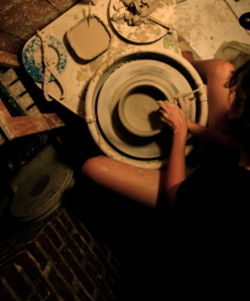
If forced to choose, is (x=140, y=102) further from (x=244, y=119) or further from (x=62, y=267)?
(x=62, y=267)

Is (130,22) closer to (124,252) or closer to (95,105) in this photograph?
(95,105)

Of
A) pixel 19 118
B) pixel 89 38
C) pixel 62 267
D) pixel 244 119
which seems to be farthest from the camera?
pixel 89 38

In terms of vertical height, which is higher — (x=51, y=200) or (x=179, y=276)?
(x=51, y=200)

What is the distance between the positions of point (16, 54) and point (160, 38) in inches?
41.6

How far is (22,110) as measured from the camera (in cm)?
143

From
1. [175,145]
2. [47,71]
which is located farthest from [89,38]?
[175,145]

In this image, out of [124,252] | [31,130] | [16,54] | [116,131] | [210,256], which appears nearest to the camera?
[210,256]

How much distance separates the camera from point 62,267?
46.3 inches

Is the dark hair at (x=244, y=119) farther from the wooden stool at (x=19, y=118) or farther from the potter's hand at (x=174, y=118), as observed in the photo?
the wooden stool at (x=19, y=118)

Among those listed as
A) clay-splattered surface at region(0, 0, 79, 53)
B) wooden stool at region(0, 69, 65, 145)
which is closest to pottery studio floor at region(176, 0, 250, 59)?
clay-splattered surface at region(0, 0, 79, 53)

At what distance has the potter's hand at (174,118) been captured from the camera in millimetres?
1196

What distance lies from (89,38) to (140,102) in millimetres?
520

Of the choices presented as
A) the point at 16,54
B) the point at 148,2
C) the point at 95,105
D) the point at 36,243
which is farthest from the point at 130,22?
the point at 36,243

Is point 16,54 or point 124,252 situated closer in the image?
point 16,54
